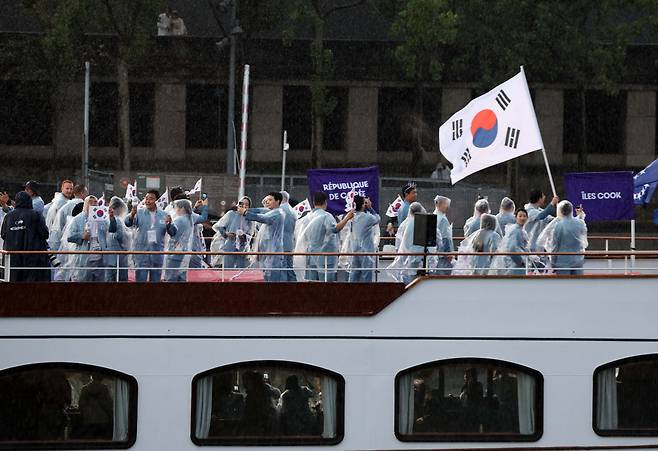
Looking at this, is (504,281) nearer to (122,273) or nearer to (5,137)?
(122,273)

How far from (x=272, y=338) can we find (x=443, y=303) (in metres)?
1.58

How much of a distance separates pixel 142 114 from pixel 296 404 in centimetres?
3814

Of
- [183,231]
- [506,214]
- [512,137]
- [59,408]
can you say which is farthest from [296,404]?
[512,137]

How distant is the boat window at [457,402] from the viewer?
12.5m

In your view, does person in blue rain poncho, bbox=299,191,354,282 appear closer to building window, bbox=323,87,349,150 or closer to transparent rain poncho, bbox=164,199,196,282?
transparent rain poncho, bbox=164,199,196,282

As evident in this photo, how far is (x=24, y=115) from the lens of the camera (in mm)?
48594

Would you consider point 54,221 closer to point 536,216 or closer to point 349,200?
point 349,200

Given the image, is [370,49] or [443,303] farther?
[370,49]

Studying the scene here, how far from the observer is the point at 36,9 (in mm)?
43344

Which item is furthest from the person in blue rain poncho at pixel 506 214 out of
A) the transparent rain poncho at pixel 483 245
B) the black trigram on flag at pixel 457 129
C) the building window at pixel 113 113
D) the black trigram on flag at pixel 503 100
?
the building window at pixel 113 113

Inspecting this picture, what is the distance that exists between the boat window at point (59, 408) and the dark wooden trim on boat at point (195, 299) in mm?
537

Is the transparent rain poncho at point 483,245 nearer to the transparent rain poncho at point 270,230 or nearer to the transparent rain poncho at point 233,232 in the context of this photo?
the transparent rain poncho at point 270,230

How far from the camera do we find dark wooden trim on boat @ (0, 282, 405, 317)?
12.2 metres

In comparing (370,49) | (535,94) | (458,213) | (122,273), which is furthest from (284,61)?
(122,273)
